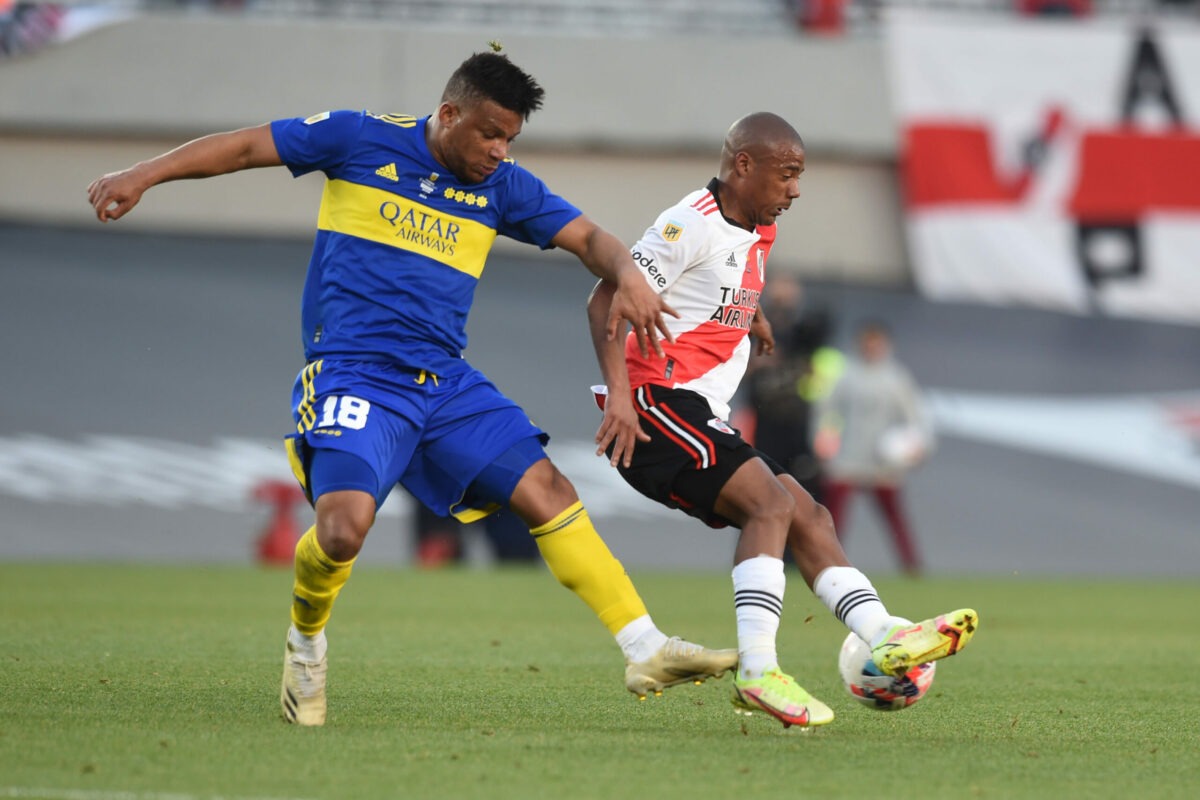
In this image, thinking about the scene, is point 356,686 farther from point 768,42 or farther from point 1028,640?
point 768,42

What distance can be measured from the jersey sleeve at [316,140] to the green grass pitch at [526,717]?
174 cm

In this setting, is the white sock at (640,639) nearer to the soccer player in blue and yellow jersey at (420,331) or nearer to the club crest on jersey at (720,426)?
the soccer player in blue and yellow jersey at (420,331)

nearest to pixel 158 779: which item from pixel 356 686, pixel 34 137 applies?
pixel 356 686

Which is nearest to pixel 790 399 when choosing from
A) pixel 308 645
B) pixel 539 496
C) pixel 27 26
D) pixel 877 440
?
pixel 877 440

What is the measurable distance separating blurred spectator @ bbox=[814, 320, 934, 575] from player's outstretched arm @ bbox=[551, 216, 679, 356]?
9.22m

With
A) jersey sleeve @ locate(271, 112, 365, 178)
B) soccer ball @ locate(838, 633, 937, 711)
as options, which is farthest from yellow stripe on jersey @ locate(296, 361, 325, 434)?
soccer ball @ locate(838, 633, 937, 711)

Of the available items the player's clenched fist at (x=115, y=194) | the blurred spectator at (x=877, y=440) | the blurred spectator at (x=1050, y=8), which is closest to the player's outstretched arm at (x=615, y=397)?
the player's clenched fist at (x=115, y=194)

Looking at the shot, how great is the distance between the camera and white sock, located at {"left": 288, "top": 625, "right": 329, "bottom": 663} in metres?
5.19

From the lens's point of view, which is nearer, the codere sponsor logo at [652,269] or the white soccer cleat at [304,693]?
the white soccer cleat at [304,693]

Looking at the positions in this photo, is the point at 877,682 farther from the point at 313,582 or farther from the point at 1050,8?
the point at 1050,8

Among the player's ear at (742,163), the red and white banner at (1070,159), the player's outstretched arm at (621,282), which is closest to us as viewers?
the player's outstretched arm at (621,282)

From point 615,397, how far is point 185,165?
1.48 m

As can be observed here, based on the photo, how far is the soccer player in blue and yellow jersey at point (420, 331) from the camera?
5.12m

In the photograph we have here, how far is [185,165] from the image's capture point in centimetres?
512
